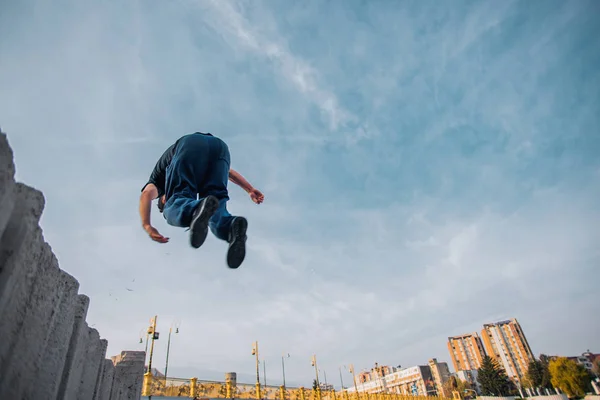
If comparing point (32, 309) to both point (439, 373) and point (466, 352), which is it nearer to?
point (439, 373)

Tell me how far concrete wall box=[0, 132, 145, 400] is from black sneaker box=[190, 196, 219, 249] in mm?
821

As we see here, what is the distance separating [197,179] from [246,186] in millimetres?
1201

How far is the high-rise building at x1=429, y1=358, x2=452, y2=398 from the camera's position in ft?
328

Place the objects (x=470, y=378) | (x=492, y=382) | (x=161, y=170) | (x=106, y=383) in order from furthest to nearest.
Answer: (x=470, y=378) < (x=492, y=382) < (x=161, y=170) < (x=106, y=383)

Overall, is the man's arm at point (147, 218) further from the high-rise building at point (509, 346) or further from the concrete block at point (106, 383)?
the high-rise building at point (509, 346)

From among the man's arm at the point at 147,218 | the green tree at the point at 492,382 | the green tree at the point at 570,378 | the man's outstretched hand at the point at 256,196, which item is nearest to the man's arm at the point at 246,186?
the man's outstretched hand at the point at 256,196

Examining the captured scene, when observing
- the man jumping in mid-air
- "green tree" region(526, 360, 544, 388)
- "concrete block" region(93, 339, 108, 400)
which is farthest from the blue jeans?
"green tree" region(526, 360, 544, 388)

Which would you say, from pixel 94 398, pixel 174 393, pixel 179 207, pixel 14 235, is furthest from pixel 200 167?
pixel 174 393

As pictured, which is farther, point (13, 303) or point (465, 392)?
point (465, 392)

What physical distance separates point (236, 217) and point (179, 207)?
1.59ft

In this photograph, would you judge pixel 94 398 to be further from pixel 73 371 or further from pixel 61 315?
pixel 61 315

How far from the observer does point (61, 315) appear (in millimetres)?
1886

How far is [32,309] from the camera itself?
1.55 meters

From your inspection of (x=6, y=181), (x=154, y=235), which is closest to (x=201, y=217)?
(x=154, y=235)
